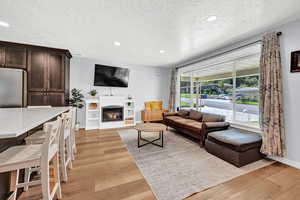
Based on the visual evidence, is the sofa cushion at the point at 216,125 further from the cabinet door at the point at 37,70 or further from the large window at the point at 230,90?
the cabinet door at the point at 37,70

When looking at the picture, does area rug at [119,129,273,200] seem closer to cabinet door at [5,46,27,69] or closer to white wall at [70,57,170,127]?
white wall at [70,57,170,127]

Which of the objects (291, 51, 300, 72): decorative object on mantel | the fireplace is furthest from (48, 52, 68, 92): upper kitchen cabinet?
(291, 51, 300, 72): decorative object on mantel

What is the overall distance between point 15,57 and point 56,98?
1414 mm

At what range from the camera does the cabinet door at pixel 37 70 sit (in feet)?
11.1

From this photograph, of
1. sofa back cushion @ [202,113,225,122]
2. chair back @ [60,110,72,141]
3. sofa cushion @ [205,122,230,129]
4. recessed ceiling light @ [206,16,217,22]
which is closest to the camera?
chair back @ [60,110,72,141]

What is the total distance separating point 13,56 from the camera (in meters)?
3.22

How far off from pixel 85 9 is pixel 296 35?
143 inches

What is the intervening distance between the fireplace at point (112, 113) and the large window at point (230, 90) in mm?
2946

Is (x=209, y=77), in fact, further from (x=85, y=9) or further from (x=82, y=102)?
(x=82, y=102)

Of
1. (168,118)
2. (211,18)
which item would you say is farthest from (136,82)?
(211,18)

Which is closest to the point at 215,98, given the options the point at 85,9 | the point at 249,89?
the point at 249,89

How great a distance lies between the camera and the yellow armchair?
506cm

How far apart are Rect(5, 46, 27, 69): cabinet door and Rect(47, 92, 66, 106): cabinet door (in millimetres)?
965

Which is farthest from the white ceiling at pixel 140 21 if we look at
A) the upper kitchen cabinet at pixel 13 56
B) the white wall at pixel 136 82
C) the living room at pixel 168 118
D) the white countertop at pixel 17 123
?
the white countertop at pixel 17 123
